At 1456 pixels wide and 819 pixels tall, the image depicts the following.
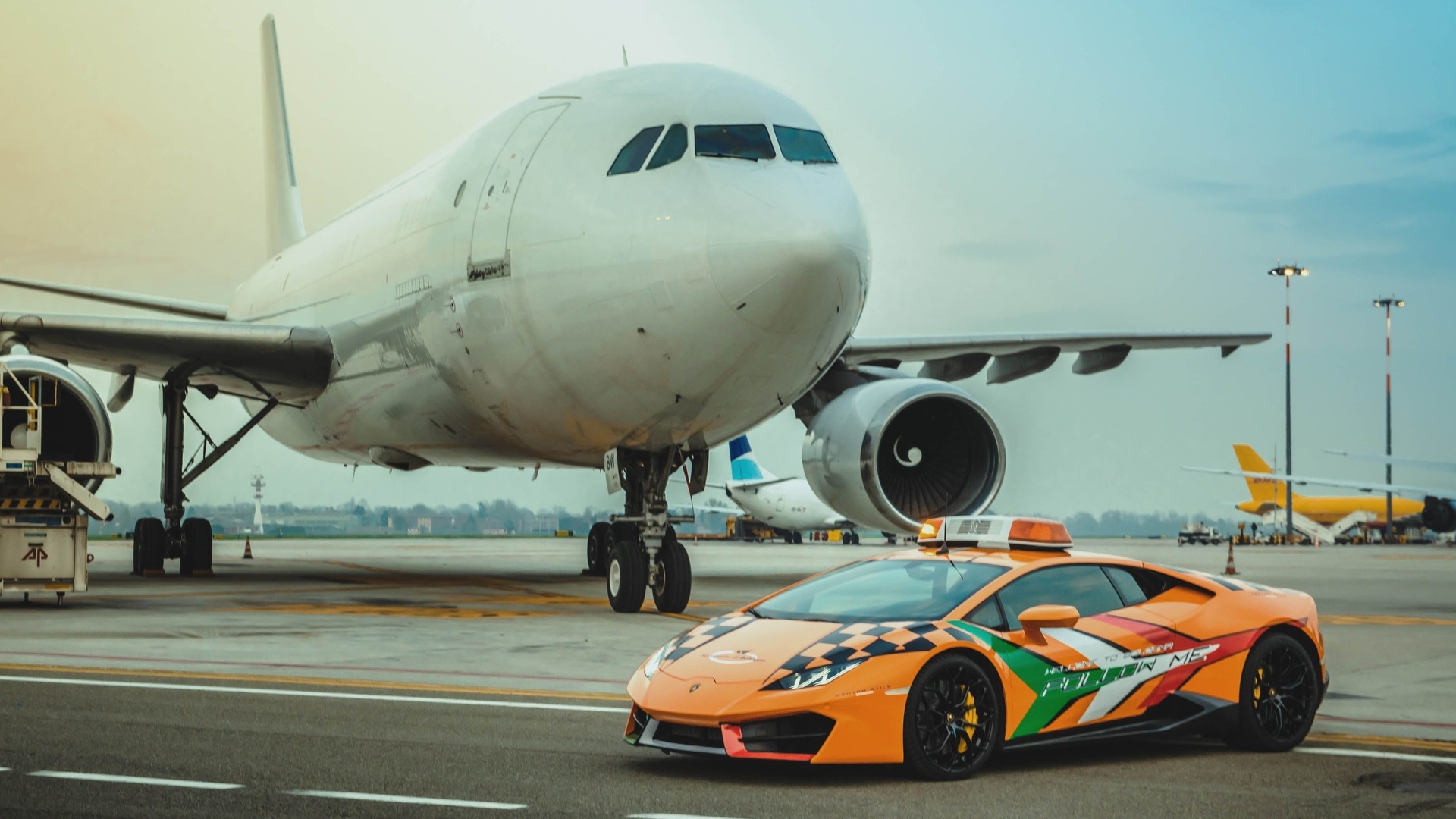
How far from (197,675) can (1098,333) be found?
13.8 meters

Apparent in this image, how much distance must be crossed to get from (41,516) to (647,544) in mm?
6231

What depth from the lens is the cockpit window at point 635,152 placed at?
1311cm

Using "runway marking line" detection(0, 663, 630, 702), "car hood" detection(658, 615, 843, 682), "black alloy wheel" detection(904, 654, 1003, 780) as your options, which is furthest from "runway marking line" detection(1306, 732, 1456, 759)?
"runway marking line" detection(0, 663, 630, 702)

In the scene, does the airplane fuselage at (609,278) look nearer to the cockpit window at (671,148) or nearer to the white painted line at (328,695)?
the cockpit window at (671,148)

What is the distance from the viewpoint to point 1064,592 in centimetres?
729

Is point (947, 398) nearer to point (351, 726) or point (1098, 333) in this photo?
point (1098, 333)

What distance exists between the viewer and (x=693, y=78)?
1388 cm

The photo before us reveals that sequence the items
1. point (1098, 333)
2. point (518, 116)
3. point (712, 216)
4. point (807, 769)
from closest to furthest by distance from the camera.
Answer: point (807, 769), point (712, 216), point (518, 116), point (1098, 333)

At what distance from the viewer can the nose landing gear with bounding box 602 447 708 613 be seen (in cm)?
1447

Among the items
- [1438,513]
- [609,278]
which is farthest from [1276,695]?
[1438,513]

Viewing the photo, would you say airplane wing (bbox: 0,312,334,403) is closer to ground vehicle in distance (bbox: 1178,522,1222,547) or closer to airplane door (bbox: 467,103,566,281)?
airplane door (bbox: 467,103,566,281)

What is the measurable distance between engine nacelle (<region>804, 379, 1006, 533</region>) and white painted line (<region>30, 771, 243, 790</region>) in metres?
12.3

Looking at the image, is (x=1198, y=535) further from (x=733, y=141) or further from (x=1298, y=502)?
(x=733, y=141)

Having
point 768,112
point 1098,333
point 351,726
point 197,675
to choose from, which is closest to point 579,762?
point 351,726
